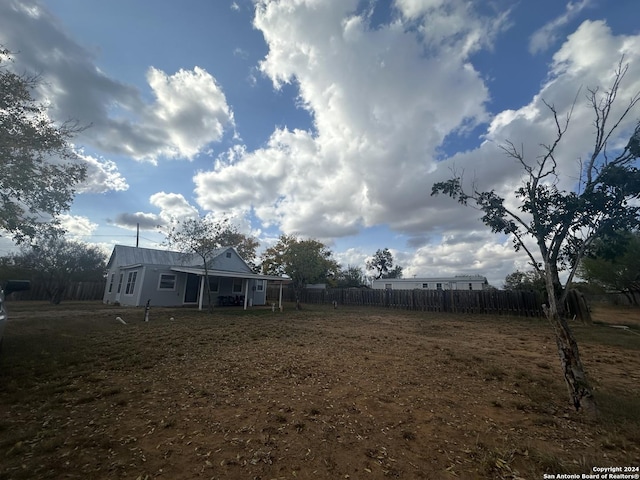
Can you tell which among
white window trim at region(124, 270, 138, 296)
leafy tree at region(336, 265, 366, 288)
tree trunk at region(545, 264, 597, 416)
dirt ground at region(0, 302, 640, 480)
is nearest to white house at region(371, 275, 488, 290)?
leafy tree at region(336, 265, 366, 288)

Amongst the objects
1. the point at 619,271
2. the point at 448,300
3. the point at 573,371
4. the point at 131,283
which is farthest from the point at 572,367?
the point at 619,271

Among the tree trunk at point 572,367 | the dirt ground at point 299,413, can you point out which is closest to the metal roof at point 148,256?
the dirt ground at point 299,413

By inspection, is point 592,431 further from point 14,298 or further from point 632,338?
point 14,298

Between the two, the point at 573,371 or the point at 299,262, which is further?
the point at 299,262

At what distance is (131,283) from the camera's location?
733 inches

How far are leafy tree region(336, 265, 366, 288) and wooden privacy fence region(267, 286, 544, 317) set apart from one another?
15594 mm

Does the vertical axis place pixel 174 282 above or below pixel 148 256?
below

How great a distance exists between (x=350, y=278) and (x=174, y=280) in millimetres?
30828

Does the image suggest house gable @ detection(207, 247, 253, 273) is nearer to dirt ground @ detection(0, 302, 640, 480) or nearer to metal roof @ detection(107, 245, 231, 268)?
metal roof @ detection(107, 245, 231, 268)

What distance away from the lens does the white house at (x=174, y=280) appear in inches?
691

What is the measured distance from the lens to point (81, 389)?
4.25 m

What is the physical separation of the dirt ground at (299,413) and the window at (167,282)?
11362 millimetres

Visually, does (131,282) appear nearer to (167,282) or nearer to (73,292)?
(167,282)

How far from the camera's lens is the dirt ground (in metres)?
2.60
